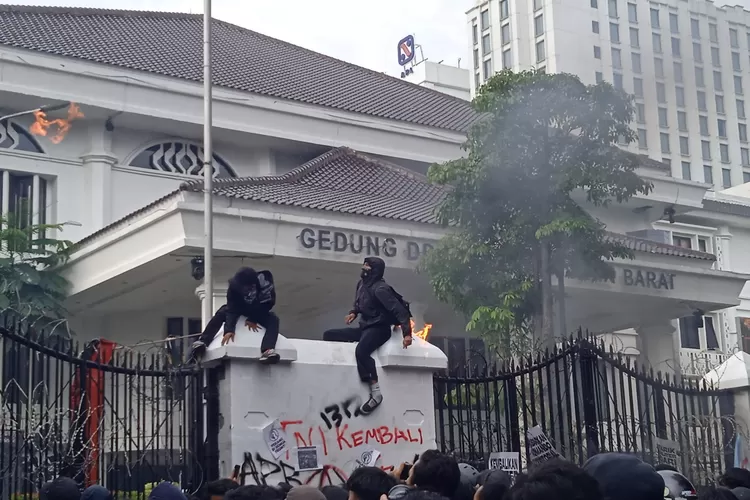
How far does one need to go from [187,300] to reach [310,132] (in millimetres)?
5115

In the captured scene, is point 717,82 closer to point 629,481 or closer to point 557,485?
point 629,481

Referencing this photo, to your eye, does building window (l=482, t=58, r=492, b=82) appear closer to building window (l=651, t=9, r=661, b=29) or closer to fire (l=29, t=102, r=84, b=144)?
fire (l=29, t=102, r=84, b=144)

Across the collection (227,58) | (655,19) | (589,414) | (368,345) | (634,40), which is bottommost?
(589,414)

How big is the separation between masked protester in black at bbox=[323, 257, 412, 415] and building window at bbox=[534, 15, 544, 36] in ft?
54.3

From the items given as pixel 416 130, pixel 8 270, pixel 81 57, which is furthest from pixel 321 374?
pixel 416 130

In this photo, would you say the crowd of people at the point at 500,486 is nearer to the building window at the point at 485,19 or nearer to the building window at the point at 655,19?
the building window at the point at 655,19

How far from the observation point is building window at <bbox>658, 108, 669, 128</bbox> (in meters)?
16.5

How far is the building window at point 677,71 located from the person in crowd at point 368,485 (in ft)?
36.0

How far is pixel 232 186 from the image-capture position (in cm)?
2070

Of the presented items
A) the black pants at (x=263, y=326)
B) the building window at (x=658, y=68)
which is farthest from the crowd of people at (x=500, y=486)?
the building window at (x=658, y=68)

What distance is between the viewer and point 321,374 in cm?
981

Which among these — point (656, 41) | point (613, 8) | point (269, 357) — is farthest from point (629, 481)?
point (613, 8)

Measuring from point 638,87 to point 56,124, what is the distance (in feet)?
42.5

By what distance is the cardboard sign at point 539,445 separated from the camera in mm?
9148
